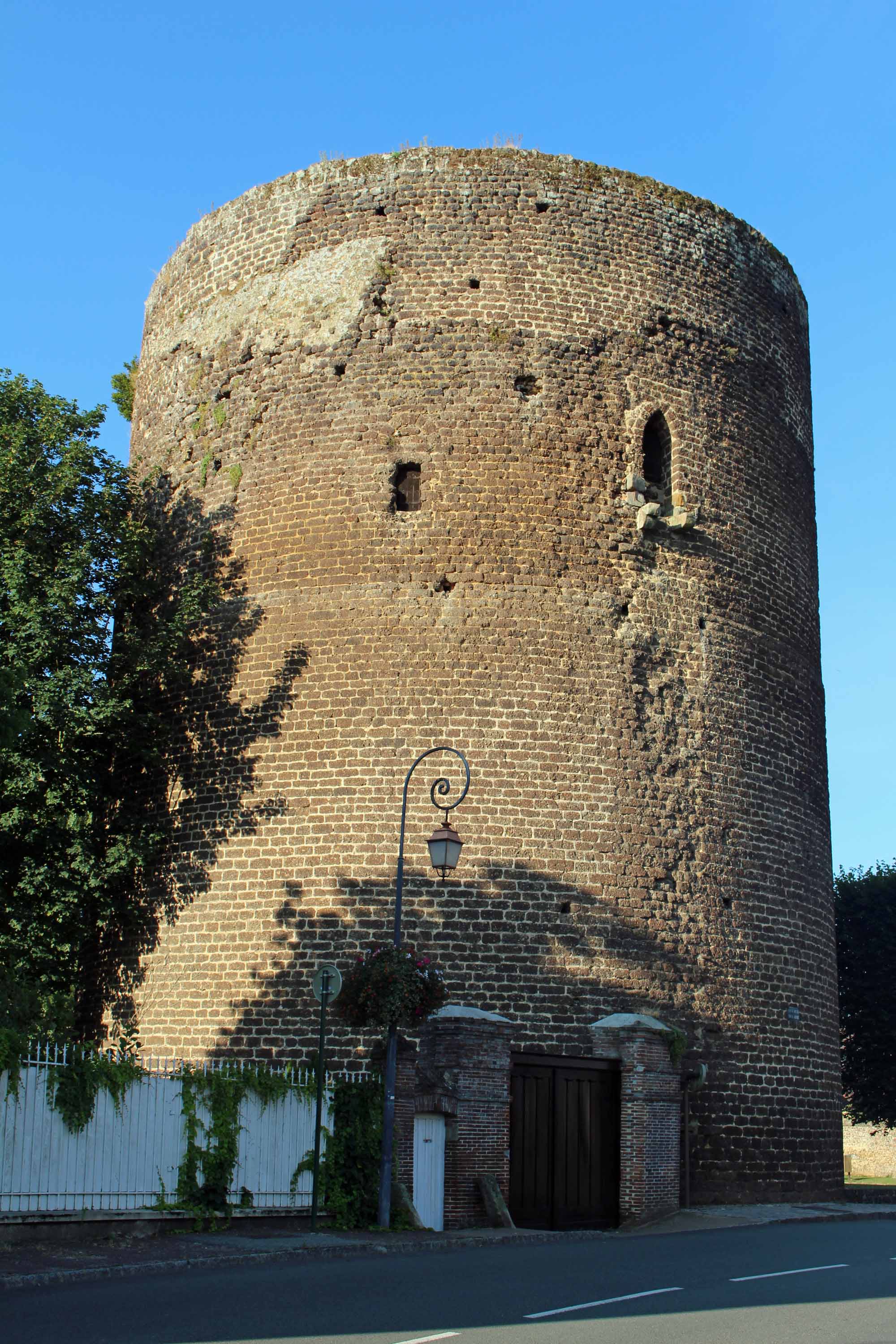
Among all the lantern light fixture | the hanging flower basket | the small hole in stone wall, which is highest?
the small hole in stone wall

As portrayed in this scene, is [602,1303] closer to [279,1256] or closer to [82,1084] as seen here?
[279,1256]

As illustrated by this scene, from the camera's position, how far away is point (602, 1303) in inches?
311

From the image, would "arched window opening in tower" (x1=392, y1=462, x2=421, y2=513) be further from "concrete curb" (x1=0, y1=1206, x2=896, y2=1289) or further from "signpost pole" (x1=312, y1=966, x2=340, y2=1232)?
"concrete curb" (x1=0, y1=1206, x2=896, y2=1289)

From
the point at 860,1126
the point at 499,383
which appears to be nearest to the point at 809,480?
the point at 499,383

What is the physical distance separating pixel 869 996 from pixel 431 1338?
24773mm

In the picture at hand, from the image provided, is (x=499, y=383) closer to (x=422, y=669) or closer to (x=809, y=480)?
(x=422, y=669)

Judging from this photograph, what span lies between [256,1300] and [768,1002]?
1097cm

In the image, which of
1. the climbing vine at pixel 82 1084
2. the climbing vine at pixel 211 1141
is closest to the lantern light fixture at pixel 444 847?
the climbing vine at pixel 211 1141

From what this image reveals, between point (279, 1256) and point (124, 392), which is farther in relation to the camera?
point (124, 392)

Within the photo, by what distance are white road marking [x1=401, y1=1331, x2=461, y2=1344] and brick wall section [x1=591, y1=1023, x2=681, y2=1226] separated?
8.81 meters

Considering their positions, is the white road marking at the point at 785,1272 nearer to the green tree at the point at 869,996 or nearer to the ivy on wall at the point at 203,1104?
the ivy on wall at the point at 203,1104

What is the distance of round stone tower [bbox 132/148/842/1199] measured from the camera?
53.9 feet

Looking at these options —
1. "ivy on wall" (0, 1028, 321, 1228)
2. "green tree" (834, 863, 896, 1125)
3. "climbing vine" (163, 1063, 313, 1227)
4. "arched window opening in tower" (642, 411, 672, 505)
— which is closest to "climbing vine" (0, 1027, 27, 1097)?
"ivy on wall" (0, 1028, 321, 1228)

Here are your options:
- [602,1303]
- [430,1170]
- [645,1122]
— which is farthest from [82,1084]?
[645,1122]
